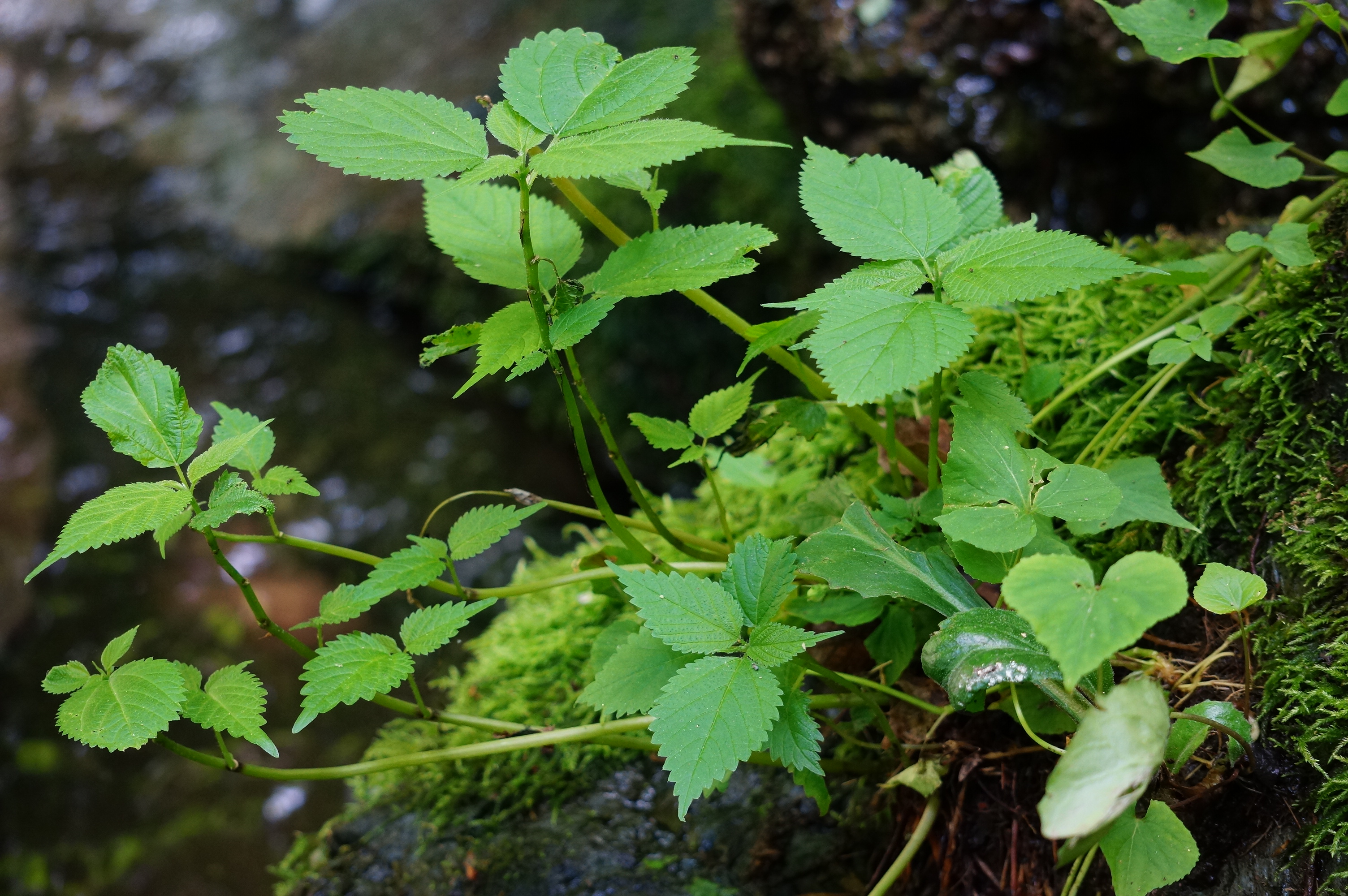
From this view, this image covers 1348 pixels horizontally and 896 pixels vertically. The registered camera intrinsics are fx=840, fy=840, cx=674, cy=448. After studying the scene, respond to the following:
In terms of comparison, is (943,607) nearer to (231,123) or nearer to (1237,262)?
(1237,262)

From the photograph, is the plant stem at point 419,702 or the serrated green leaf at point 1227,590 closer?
the serrated green leaf at point 1227,590

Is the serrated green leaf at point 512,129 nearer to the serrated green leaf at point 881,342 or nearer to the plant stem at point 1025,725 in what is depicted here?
the serrated green leaf at point 881,342

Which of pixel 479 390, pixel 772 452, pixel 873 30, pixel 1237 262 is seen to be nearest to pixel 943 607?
pixel 1237 262

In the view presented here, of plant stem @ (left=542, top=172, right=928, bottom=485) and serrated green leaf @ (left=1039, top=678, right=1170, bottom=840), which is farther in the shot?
plant stem @ (left=542, top=172, right=928, bottom=485)

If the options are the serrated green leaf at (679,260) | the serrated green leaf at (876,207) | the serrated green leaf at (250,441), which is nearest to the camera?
the serrated green leaf at (679,260)

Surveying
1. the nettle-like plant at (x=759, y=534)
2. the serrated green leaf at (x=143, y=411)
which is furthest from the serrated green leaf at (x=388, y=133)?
the serrated green leaf at (x=143, y=411)

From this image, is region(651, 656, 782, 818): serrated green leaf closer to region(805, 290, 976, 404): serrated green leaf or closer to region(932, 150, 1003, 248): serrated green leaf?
region(805, 290, 976, 404): serrated green leaf

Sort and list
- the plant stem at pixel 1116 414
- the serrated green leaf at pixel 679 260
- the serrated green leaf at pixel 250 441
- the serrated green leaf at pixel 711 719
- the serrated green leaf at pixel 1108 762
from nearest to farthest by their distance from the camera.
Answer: the serrated green leaf at pixel 1108 762
the serrated green leaf at pixel 711 719
the serrated green leaf at pixel 679 260
the serrated green leaf at pixel 250 441
the plant stem at pixel 1116 414

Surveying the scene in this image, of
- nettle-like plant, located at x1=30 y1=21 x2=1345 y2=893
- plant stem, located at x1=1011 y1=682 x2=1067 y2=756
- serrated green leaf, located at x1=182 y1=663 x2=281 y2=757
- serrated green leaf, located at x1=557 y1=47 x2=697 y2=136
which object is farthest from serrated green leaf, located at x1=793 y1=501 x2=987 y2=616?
serrated green leaf, located at x1=182 y1=663 x2=281 y2=757
